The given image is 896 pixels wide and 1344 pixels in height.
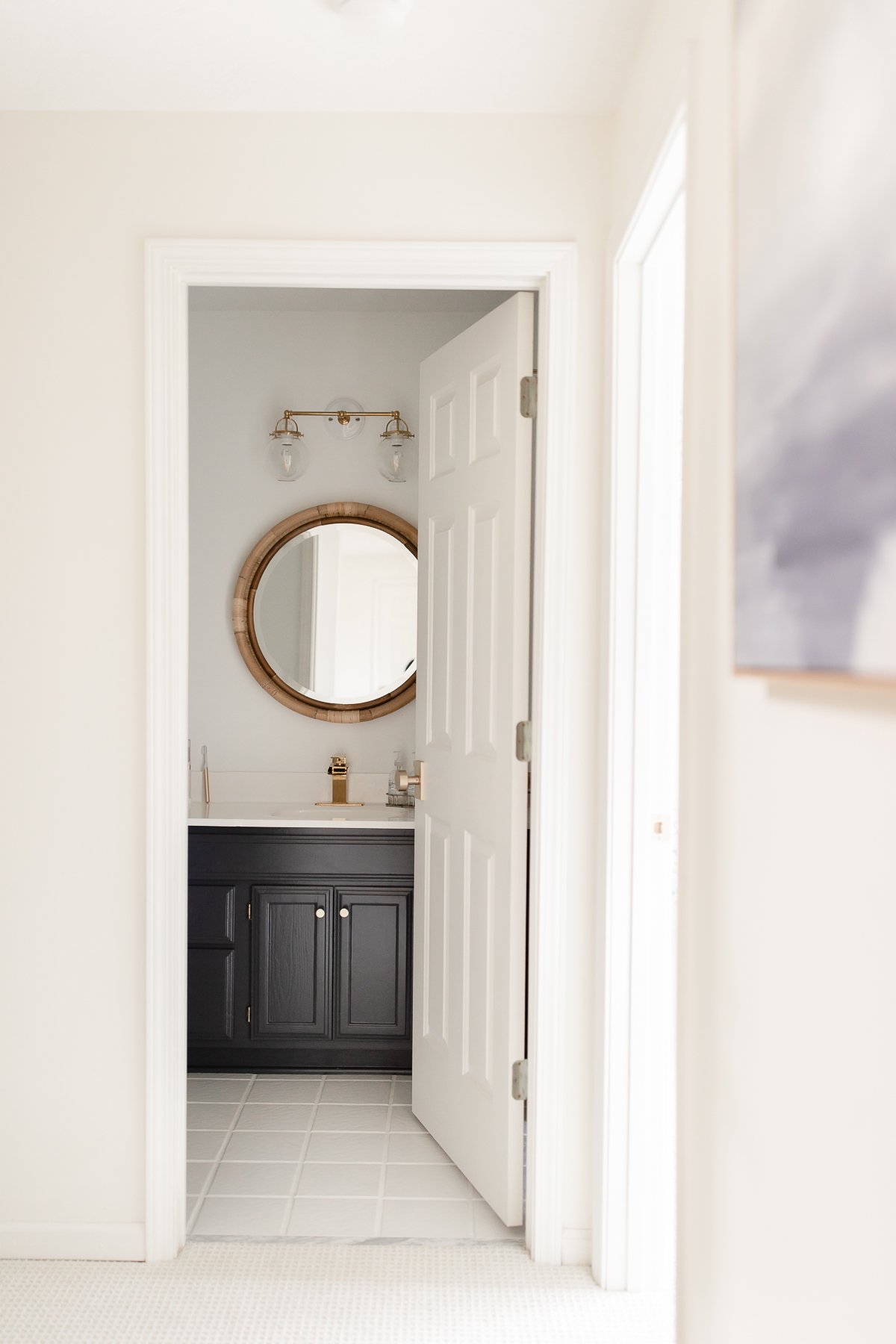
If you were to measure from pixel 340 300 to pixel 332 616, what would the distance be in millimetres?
1136

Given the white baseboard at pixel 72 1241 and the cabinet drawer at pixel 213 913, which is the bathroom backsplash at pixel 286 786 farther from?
the white baseboard at pixel 72 1241

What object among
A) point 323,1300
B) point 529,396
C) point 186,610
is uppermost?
point 529,396

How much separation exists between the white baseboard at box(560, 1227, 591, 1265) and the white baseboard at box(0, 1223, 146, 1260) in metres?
0.97

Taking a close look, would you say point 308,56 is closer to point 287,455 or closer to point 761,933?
point 287,455

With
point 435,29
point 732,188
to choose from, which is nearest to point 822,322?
point 732,188

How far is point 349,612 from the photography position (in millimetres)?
3721

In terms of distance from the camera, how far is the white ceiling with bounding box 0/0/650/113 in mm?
1898

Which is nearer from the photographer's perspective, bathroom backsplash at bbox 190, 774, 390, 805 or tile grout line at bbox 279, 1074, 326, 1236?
tile grout line at bbox 279, 1074, 326, 1236

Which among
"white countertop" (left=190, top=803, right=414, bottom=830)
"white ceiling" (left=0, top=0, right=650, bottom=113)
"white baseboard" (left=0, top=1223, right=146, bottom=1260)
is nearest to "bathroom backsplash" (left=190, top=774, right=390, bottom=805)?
"white countertop" (left=190, top=803, right=414, bottom=830)

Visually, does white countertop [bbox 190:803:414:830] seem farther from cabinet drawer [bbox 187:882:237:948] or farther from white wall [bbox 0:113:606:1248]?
white wall [bbox 0:113:606:1248]

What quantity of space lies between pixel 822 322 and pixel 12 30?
188cm

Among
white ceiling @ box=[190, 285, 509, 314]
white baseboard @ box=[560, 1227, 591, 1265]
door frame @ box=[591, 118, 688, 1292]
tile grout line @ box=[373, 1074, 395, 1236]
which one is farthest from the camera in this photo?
white ceiling @ box=[190, 285, 509, 314]

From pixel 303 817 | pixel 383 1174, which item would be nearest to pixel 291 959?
pixel 303 817

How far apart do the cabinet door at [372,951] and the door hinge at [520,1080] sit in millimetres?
944
